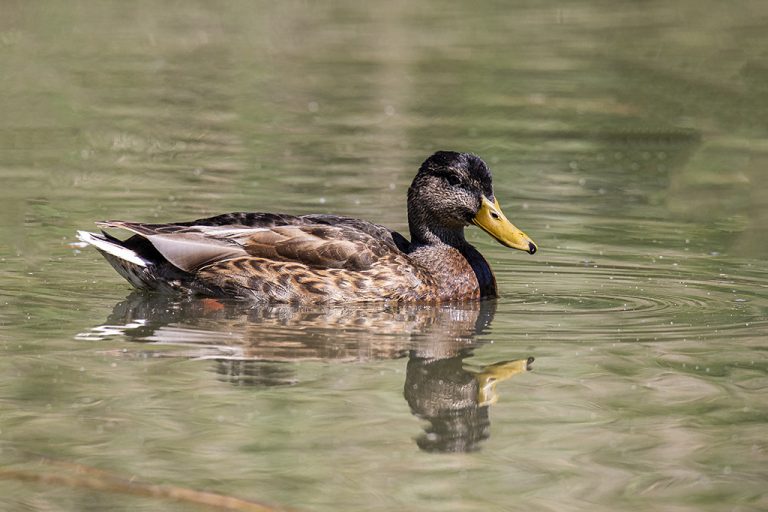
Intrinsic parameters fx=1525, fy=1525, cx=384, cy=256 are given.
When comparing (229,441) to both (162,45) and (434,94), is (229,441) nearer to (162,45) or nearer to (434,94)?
(434,94)

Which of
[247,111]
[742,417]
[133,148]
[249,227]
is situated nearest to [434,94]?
[247,111]

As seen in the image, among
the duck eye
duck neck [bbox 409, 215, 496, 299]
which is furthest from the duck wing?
the duck eye

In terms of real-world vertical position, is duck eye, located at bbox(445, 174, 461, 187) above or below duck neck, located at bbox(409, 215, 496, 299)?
above

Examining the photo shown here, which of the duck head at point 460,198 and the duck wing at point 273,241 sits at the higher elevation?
the duck head at point 460,198

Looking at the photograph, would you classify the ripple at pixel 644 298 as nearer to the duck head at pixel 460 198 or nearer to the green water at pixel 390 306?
the green water at pixel 390 306

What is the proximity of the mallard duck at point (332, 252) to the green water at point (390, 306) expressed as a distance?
0.65 ft

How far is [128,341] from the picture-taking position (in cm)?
916

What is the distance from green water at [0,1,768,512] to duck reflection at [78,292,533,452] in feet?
0.10

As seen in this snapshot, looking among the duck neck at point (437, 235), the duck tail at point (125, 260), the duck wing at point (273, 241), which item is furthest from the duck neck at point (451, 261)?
the duck tail at point (125, 260)

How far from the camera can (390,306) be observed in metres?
10.4

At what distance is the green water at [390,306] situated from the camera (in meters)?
6.91

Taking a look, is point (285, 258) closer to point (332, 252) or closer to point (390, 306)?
point (332, 252)

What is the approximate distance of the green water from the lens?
22.7 ft

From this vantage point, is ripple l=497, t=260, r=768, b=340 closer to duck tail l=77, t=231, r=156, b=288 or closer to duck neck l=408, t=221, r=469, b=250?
duck neck l=408, t=221, r=469, b=250
